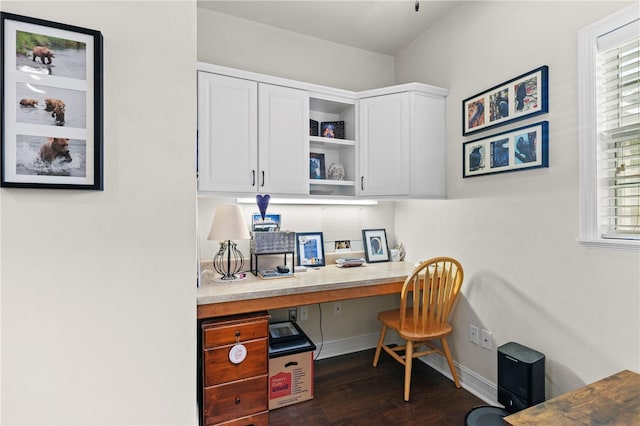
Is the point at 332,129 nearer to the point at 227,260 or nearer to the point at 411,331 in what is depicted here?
the point at 227,260

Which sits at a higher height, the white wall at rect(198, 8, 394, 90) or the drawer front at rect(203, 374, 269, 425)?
the white wall at rect(198, 8, 394, 90)

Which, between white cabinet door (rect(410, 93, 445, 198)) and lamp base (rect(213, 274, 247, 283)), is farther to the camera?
white cabinet door (rect(410, 93, 445, 198))

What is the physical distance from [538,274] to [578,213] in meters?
0.44

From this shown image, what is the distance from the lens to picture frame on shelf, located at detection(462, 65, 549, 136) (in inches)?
70.8

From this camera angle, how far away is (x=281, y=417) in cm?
194

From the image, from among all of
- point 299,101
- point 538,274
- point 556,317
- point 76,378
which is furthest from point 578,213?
point 76,378

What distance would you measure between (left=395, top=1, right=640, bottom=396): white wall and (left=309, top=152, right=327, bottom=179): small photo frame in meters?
1.06

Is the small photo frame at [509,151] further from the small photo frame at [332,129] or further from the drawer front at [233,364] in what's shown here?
the drawer front at [233,364]

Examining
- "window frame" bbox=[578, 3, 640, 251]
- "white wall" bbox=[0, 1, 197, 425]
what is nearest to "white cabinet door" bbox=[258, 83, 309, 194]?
"white wall" bbox=[0, 1, 197, 425]

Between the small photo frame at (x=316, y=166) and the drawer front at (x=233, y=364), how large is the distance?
1413 millimetres

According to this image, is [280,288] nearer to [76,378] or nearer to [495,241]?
[76,378]

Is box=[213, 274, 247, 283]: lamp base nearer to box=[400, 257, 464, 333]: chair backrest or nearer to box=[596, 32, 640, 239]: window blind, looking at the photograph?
box=[400, 257, 464, 333]: chair backrest

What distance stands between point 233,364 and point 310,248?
3.93 feet

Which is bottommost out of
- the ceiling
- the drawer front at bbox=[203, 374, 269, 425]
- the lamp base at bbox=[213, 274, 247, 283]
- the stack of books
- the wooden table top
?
the drawer front at bbox=[203, 374, 269, 425]
